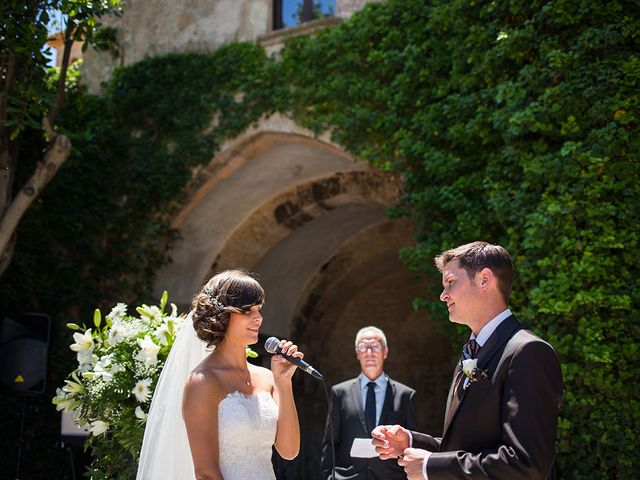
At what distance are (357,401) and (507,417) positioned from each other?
3.45 metres

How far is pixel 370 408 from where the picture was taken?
6.10 metres

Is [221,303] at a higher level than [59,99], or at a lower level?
lower

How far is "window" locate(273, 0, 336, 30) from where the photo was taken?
Answer: 9.74 m

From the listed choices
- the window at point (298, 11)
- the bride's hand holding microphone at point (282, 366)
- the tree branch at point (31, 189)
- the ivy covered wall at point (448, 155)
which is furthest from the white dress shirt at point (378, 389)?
the window at point (298, 11)

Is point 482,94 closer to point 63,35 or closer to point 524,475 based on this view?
point 63,35

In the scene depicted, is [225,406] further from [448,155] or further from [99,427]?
[448,155]

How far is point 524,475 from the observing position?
104 inches

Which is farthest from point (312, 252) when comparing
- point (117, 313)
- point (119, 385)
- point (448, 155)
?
point (119, 385)

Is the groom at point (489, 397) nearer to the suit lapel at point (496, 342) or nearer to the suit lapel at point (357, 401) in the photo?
the suit lapel at point (496, 342)

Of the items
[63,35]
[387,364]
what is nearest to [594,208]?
[63,35]

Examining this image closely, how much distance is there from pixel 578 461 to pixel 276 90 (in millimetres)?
5500

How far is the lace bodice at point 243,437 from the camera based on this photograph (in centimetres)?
353

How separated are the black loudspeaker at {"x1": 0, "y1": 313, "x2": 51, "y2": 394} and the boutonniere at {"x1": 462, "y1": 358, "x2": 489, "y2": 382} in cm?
670

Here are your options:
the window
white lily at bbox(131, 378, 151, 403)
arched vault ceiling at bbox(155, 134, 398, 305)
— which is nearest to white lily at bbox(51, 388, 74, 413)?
white lily at bbox(131, 378, 151, 403)
